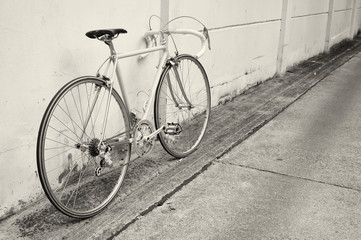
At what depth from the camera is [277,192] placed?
3463 millimetres

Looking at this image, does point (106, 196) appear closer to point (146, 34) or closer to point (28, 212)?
point (28, 212)

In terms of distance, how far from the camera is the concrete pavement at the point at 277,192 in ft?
9.49

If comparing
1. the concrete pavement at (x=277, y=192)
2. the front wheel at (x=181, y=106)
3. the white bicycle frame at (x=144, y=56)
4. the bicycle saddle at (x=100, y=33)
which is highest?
the bicycle saddle at (x=100, y=33)

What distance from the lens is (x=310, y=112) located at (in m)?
5.76

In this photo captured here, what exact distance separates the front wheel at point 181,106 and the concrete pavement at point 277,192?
407 mm

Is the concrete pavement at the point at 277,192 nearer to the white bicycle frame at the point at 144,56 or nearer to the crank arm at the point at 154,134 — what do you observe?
the crank arm at the point at 154,134

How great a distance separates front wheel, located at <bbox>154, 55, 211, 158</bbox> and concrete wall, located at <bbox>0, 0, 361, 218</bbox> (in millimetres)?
302

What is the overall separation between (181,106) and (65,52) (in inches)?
50.3

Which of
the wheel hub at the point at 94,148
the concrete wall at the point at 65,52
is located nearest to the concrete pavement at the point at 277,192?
the wheel hub at the point at 94,148

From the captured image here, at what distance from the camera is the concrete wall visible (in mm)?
2750

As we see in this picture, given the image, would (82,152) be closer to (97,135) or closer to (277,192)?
(97,135)

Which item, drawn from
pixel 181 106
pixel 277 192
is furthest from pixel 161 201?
pixel 181 106

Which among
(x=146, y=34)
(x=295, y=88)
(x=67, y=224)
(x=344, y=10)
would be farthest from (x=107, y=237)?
(x=344, y=10)

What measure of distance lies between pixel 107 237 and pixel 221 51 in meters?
3.49
